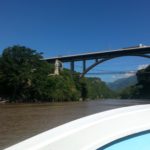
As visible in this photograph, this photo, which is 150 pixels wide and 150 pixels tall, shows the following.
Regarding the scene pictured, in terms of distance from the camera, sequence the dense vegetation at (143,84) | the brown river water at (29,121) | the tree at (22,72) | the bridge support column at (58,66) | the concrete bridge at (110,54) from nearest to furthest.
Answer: the brown river water at (29,121) → the tree at (22,72) → the concrete bridge at (110,54) → the bridge support column at (58,66) → the dense vegetation at (143,84)

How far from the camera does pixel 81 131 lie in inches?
55.1

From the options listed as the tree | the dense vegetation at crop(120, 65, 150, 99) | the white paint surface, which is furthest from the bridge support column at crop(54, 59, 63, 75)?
the white paint surface

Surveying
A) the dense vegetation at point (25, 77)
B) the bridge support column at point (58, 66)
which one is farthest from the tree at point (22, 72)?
the bridge support column at point (58, 66)

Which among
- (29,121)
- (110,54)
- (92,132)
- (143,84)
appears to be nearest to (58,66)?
(110,54)

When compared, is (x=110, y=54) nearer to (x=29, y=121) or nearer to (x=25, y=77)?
(x=25, y=77)

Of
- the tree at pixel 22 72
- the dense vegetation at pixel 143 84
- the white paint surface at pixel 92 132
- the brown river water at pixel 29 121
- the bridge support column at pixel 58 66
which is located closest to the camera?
the white paint surface at pixel 92 132

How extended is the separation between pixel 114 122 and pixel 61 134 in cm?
18

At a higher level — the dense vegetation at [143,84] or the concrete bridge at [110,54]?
the concrete bridge at [110,54]

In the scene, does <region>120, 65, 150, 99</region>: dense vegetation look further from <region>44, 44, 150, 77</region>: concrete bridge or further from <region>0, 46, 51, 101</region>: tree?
<region>0, 46, 51, 101</region>: tree

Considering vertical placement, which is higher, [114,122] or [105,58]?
[105,58]

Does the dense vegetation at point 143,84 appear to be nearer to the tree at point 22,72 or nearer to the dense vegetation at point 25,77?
the dense vegetation at point 25,77

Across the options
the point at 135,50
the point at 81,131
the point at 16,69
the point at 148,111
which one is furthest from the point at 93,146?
the point at 135,50

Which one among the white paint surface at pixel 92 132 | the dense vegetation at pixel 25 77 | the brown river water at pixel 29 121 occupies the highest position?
the dense vegetation at pixel 25 77

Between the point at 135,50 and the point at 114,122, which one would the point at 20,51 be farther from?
the point at 114,122
